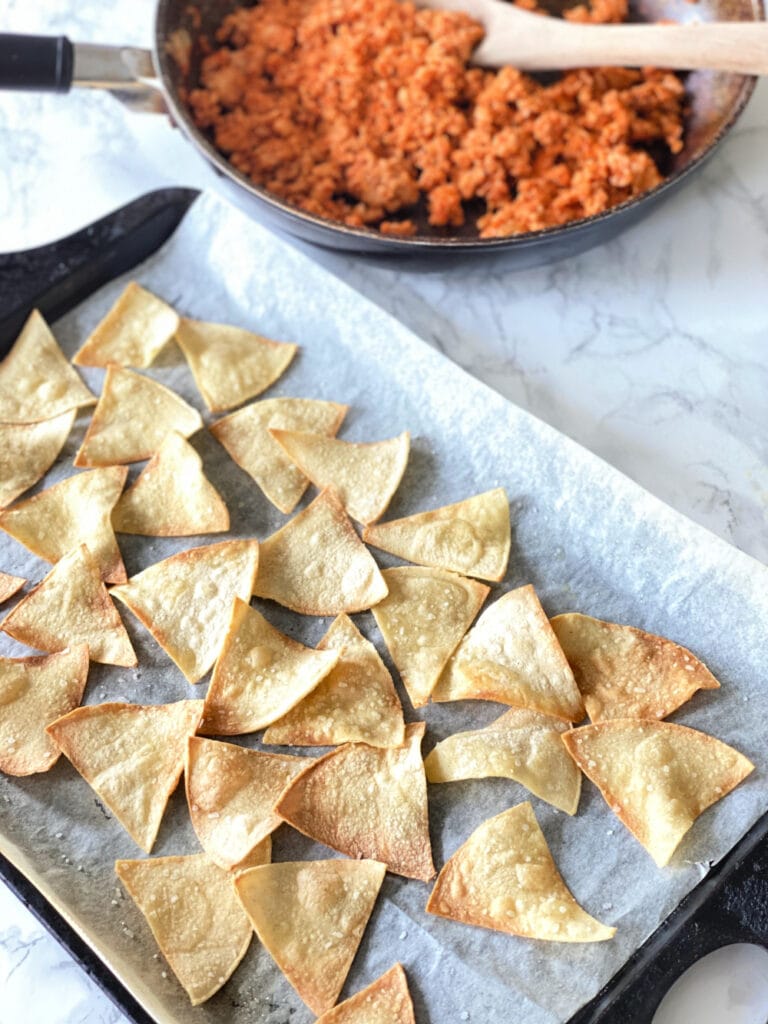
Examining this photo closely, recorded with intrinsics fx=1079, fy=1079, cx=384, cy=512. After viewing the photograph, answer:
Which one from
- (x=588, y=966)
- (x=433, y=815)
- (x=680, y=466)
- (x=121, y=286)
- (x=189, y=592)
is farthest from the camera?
(x=121, y=286)

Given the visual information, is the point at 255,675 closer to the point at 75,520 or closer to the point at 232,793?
the point at 232,793

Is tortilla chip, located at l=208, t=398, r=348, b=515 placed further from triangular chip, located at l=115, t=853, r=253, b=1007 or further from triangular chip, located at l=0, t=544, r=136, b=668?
triangular chip, located at l=115, t=853, r=253, b=1007

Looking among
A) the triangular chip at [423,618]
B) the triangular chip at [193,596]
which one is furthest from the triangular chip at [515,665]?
the triangular chip at [193,596]

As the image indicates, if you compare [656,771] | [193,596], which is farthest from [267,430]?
[656,771]

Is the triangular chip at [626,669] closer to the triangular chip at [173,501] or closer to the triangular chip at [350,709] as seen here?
the triangular chip at [350,709]

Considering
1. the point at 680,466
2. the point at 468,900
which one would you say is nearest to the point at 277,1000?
the point at 468,900

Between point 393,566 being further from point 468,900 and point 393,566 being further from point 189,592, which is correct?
point 468,900

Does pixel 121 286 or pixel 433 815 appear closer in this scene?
pixel 433 815
